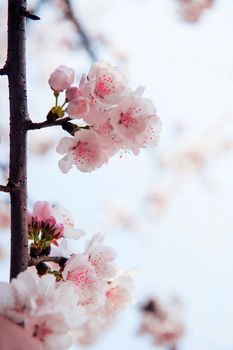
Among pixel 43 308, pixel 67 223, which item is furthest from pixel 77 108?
pixel 43 308

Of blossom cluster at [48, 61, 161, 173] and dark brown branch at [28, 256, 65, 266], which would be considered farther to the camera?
blossom cluster at [48, 61, 161, 173]

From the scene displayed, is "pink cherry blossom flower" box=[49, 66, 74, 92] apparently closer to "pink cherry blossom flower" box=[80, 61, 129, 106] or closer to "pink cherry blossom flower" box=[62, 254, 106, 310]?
"pink cherry blossom flower" box=[80, 61, 129, 106]

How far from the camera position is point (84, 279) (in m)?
1.24

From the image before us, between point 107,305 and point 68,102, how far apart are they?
697mm

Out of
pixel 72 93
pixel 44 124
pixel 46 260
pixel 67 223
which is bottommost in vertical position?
pixel 46 260

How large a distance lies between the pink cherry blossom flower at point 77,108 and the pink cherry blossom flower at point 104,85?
0.06 metres

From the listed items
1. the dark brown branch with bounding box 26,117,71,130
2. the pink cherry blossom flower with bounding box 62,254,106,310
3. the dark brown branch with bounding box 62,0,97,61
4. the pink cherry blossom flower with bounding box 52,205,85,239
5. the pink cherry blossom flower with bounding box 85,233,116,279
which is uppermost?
the dark brown branch with bounding box 62,0,97,61

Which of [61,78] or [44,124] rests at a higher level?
[61,78]

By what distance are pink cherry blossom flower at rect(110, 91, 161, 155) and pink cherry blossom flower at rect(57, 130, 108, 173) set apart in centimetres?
5

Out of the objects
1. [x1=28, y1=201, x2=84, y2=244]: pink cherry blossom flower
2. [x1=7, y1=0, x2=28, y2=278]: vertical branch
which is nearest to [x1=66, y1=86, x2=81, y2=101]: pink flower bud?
[x1=7, y1=0, x2=28, y2=278]: vertical branch

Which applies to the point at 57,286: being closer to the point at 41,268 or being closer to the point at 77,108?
the point at 41,268

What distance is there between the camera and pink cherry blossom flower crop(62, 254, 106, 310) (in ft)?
3.98

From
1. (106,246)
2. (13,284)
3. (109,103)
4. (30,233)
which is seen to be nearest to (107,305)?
(106,246)

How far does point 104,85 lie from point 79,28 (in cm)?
220
